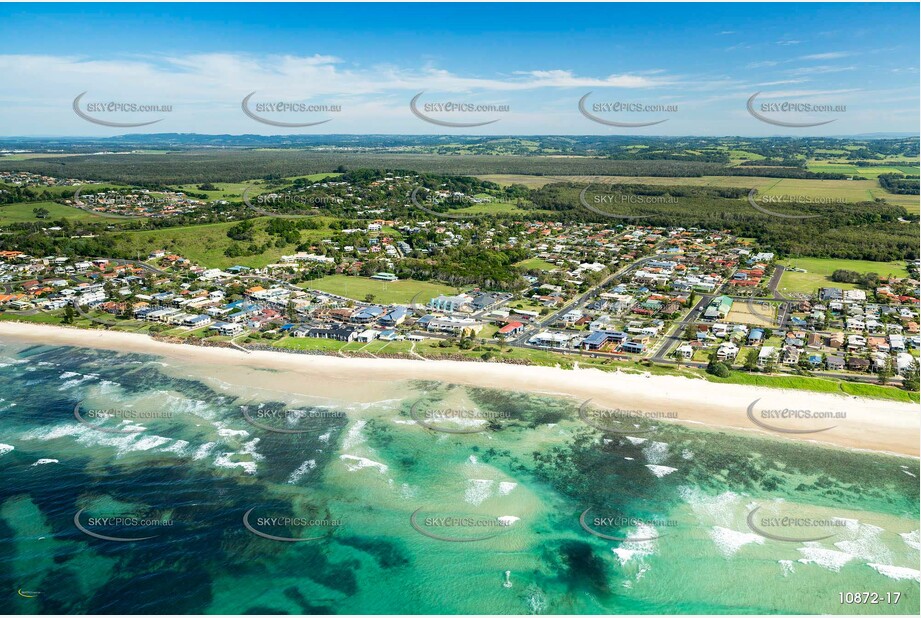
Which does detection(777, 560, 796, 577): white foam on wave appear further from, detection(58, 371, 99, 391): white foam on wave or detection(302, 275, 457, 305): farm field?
detection(58, 371, 99, 391): white foam on wave

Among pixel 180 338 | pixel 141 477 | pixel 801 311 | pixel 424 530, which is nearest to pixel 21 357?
pixel 180 338

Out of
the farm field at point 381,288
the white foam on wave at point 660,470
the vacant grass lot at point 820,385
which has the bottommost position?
the white foam on wave at point 660,470

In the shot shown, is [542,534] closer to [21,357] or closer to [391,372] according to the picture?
[391,372]

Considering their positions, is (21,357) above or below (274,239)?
below

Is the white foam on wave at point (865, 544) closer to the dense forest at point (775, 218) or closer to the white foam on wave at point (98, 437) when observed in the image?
the white foam on wave at point (98, 437)

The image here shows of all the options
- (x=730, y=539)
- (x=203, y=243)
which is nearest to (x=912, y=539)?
(x=730, y=539)

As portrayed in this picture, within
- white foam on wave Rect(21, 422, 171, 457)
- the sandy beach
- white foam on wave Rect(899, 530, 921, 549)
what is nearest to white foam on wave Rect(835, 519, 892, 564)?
white foam on wave Rect(899, 530, 921, 549)

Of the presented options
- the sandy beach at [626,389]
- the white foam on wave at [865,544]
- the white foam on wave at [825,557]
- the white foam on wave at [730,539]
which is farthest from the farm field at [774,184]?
the white foam on wave at [730,539]
